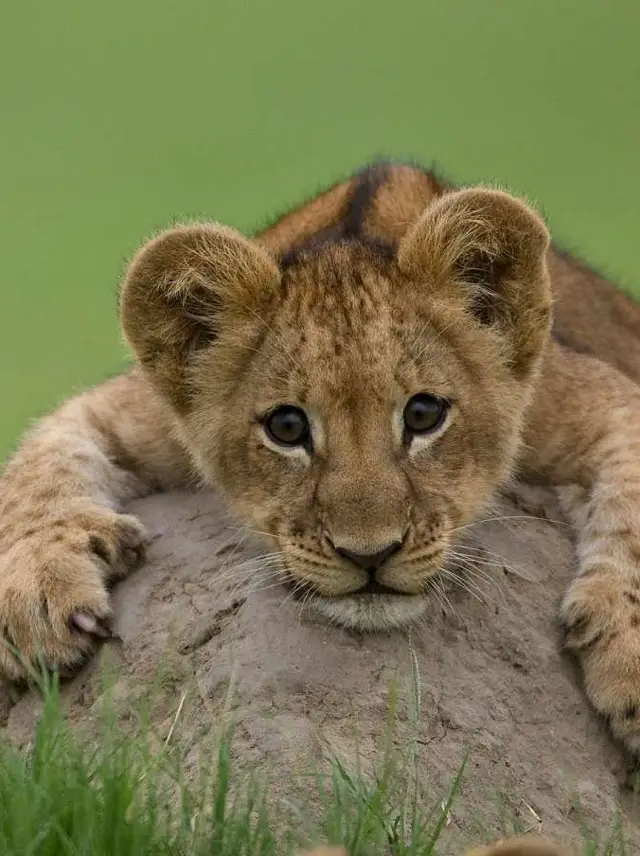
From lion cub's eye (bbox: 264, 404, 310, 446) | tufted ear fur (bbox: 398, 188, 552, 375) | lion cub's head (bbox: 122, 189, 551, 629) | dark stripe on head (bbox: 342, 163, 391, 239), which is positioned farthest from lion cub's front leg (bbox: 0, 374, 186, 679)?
tufted ear fur (bbox: 398, 188, 552, 375)

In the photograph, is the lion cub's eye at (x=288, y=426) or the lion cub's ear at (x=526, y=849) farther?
the lion cub's eye at (x=288, y=426)

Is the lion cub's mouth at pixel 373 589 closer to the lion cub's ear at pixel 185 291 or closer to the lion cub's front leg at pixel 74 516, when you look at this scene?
the lion cub's front leg at pixel 74 516

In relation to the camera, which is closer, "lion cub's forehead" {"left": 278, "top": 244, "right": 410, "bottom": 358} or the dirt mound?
the dirt mound

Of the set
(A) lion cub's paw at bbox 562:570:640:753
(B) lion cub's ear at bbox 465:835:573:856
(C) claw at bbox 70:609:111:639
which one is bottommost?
(A) lion cub's paw at bbox 562:570:640:753

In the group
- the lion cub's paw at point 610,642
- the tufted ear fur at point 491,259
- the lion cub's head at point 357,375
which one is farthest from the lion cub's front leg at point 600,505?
the tufted ear fur at point 491,259

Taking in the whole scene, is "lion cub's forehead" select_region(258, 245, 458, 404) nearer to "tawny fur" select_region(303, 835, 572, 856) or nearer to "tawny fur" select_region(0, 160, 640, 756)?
"tawny fur" select_region(0, 160, 640, 756)

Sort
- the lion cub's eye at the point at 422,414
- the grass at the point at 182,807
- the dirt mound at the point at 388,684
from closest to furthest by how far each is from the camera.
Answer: the grass at the point at 182,807 < the dirt mound at the point at 388,684 < the lion cub's eye at the point at 422,414

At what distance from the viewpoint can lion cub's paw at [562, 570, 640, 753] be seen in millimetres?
3264

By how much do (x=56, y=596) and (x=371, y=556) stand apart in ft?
2.67

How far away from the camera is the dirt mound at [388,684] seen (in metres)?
3.04

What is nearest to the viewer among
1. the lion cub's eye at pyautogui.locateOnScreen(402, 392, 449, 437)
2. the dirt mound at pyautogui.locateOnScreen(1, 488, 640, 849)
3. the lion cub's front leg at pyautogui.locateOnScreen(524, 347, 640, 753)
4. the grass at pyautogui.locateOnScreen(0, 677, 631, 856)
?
the grass at pyautogui.locateOnScreen(0, 677, 631, 856)

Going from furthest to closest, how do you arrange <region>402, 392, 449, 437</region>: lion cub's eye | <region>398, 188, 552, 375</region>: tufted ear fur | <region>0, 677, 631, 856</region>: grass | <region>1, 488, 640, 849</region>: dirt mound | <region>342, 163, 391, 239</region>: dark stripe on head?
<region>342, 163, 391, 239</region>: dark stripe on head < <region>398, 188, 552, 375</region>: tufted ear fur < <region>402, 392, 449, 437</region>: lion cub's eye < <region>1, 488, 640, 849</region>: dirt mound < <region>0, 677, 631, 856</region>: grass

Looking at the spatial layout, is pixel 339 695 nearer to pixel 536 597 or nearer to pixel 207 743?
pixel 207 743

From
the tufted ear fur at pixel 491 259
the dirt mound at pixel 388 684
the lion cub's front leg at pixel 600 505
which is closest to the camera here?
the dirt mound at pixel 388 684
